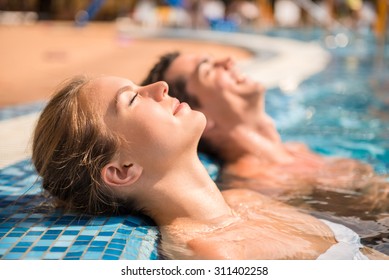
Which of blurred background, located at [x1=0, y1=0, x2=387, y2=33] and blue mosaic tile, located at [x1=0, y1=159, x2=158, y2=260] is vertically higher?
blue mosaic tile, located at [x1=0, y1=159, x2=158, y2=260]

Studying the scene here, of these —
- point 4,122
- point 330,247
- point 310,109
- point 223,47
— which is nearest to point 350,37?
point 223,47

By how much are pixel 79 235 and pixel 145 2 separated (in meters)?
23.7

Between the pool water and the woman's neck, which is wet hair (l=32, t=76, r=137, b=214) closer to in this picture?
the woman's neck

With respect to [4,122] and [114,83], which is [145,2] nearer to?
[4,122]

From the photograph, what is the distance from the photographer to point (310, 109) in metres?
6.25

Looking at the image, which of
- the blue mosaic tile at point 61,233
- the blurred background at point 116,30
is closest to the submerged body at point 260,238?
the blue mosaic tile at point 61,233

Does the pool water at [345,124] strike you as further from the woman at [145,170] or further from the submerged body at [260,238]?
the woman at [145,170]

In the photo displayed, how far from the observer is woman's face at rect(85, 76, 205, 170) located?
2.39 meters

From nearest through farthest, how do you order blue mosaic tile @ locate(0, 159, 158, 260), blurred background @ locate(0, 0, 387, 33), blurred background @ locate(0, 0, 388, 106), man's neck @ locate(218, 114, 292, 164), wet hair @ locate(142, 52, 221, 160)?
blue mosaic tile @ locate(0, 159, 158, 260) < wet hair @ locate(142, 52, 221, 160) < man's neck @ locate(218, 114, 292, 164) < blurred background @ locate(0, 0, 388, 106) < blurred background @ locate(0, 0, 387, 33)

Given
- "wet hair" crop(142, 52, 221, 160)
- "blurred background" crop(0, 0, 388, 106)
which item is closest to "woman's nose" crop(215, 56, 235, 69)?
"wet hair" crop(142, 52, 221, 160)

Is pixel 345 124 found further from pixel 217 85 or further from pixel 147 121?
pixel 147 121

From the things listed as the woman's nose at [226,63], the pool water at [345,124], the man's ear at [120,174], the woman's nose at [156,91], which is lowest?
the pool water at [345,124]

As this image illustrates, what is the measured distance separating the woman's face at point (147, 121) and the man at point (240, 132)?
108 cm

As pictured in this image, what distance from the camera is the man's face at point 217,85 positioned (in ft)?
11.8
